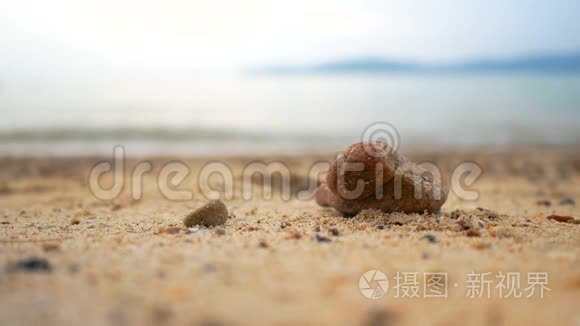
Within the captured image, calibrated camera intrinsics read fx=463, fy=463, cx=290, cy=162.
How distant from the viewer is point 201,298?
1.90m

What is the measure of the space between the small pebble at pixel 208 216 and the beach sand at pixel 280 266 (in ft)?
0.36

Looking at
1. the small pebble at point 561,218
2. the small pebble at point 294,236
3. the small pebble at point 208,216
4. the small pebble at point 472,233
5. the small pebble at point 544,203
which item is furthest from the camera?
the small pebble at point 544,203

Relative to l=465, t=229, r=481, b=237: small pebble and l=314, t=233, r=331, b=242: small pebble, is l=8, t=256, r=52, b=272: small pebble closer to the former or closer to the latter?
l=314, t=233, r=331, b=242: small pebble

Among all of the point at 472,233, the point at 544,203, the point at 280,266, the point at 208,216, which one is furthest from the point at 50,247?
the point at 544,203

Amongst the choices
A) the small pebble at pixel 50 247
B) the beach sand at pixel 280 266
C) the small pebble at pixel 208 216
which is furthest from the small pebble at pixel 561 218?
the small pebble at pixel 50 247

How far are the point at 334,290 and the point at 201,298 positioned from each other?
0.56 metres

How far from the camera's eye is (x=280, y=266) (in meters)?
2.28

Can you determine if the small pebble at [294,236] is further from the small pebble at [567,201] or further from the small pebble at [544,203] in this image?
the small pebble at [567,201]

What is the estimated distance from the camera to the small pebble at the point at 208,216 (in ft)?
11.6

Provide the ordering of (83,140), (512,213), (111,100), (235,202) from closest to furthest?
1. (512,213)
2. (235,202)
3. (83,140)
4. (111,100)

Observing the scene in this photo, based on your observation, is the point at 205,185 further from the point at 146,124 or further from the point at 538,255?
the point at 146,124

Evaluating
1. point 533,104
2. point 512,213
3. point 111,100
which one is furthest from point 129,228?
point 533,104

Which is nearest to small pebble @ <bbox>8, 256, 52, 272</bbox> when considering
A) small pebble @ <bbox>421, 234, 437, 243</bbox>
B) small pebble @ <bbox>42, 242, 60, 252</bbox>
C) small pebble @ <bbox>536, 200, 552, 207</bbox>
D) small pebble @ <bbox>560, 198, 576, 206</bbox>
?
small pebble @ <bbox>42, 242, 60, 252</bbox>

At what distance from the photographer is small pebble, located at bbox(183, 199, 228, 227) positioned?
139 inches
